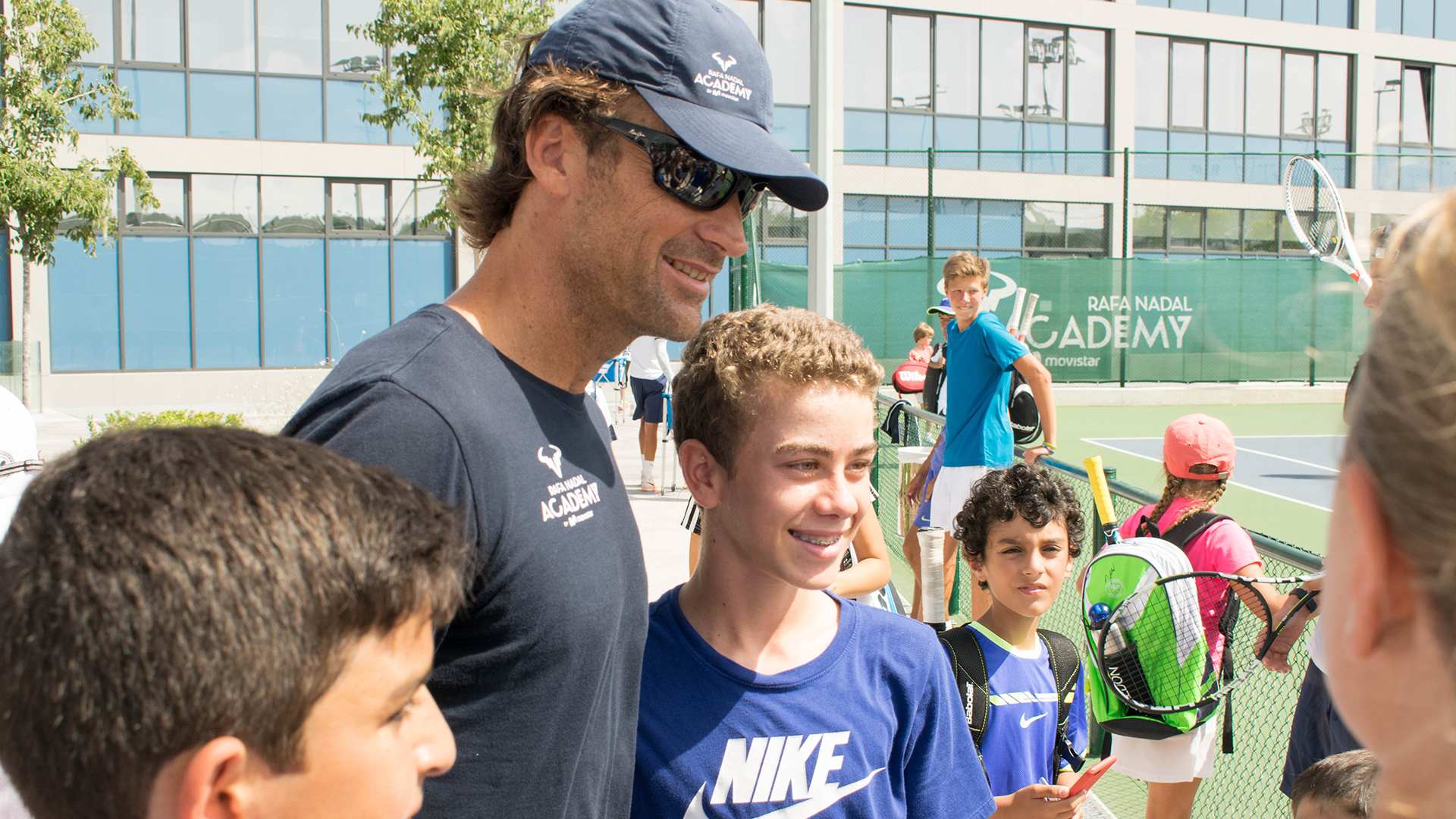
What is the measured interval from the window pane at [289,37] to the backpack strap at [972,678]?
21551 mm

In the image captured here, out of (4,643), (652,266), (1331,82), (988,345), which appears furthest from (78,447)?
(1331,82)

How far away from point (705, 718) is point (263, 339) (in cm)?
2181

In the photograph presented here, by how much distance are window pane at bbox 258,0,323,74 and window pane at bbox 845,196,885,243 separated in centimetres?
1135

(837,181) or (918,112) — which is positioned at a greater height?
(918,112)

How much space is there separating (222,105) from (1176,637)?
71.3 feet

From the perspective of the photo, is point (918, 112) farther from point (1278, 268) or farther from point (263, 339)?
point (263, 339)

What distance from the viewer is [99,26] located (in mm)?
20078

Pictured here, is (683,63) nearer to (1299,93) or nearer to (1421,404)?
(1421,404)

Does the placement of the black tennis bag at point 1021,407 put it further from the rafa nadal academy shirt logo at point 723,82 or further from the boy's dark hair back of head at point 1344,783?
the rafa nadal academy shirt logo at point 723,82

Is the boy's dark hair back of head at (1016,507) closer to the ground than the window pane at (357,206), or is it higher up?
closer to the ground

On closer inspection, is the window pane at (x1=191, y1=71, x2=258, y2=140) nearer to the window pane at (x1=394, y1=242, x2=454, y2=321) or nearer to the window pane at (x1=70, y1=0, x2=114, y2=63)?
the window pane at (x1=70, y1=0, x2=114, y2=63)

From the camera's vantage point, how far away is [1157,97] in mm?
28094

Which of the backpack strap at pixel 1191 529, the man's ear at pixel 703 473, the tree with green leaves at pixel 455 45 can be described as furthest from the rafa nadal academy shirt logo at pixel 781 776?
the tree with green leaves at pixel 455 45

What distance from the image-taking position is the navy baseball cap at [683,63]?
170 cm
